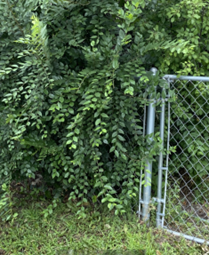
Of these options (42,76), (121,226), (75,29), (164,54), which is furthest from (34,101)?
(121,226)

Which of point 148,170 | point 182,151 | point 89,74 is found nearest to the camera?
point 89,74

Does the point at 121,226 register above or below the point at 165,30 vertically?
below

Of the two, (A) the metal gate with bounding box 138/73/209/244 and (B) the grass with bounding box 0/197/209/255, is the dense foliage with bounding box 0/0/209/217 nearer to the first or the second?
(A) the metal gate with bounding box 138/73/209/244

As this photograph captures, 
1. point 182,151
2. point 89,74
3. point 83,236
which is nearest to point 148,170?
point 182,151

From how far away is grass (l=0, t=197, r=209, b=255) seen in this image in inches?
85.0

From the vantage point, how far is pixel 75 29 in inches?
83.7

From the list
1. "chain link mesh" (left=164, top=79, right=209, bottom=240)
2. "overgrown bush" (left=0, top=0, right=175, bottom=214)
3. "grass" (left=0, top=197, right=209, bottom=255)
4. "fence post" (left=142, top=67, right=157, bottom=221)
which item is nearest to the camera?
"overgrown bush" (left=0, top=0, right=175, bottom=214)

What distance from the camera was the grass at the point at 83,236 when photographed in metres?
2.16

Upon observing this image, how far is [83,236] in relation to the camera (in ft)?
7.70

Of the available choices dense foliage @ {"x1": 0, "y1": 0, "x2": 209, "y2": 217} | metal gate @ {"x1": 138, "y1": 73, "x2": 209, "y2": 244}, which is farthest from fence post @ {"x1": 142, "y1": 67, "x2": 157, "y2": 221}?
dense foliage @ {"x1": 0, "y1": 0, "x2": 209, "y2": 217}

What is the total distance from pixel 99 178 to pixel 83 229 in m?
0.56

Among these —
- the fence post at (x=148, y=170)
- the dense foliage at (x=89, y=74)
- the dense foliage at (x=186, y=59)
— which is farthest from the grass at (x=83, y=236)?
the dense foliage at (x=186, y=59)

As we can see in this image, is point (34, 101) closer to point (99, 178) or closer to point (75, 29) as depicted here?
point (75, 29)

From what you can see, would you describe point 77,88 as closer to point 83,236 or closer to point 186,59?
point 186,59
